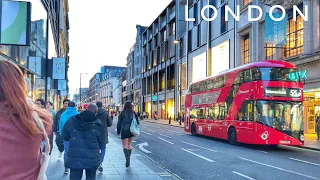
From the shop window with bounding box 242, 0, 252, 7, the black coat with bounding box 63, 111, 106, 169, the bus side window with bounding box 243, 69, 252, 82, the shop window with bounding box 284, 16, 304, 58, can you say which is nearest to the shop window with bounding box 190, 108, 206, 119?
the bus side window with bounding box 243, 69, 252, 82

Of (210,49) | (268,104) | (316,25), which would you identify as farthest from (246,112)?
(210,49)

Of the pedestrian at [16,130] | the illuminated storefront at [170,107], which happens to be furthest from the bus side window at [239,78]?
the illuminated storefront at [170,107]

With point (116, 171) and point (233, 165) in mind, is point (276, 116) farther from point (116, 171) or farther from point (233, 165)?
point (116, 171)

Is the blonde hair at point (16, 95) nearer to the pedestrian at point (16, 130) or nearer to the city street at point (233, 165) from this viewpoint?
the pedestrian at point (16, 130)

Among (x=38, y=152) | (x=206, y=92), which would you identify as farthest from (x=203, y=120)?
(x=38, y=152)

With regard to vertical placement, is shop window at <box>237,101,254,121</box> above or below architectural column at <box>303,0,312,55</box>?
below

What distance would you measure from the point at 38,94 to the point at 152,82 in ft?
177

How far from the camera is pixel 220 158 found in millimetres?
13914

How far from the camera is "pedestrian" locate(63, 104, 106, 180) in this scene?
18.6 feet

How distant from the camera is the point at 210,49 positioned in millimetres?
44875

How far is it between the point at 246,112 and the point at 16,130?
16.7 m

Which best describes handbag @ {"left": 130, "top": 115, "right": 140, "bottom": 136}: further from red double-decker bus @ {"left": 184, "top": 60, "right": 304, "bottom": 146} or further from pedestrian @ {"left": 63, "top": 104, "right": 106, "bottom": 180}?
red double-decker bus @ {"left": 184, "top": 60, "right": 304, "bottom": 146}

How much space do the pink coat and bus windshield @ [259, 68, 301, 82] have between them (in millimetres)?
16082

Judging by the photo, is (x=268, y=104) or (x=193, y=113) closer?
(x=268, y=104)
